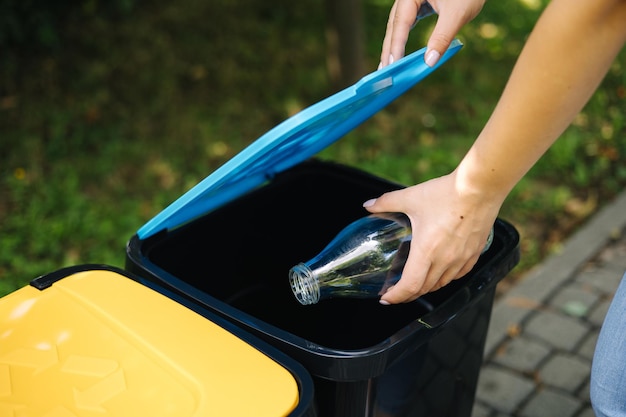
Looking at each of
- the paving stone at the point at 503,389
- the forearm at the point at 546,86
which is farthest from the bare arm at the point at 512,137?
the paving stone at the point at 503,389

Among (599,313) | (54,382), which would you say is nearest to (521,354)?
(599,313)

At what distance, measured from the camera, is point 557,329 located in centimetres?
279

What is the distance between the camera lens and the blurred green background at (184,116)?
11.1 feet

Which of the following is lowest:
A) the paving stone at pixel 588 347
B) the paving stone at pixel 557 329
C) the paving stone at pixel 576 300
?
the paving stone at pixel 588 347

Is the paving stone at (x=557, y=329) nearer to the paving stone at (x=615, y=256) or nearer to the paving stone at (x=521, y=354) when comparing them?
the paving stone at (x=521, y=354)

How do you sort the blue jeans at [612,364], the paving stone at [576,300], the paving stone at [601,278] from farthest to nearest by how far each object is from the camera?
the paving stone at [601,278] → the paving stone at [576,300] → the blue jeans at [612,364]

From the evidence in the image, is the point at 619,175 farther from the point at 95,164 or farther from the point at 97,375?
the point at 97,375

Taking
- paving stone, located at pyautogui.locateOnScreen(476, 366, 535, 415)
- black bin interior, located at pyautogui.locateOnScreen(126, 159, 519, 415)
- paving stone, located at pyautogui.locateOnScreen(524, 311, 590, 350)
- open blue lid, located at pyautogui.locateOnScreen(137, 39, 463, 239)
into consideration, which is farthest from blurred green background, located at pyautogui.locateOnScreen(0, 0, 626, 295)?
open blue lid, located at pyautogui.locateOnScreen(137, 39, 463, 239)

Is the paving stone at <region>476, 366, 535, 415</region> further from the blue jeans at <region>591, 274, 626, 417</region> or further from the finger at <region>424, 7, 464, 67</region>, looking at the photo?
the finger at <region>424, 7, 464, 67</region>

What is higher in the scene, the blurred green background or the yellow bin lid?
the yellow bin lid

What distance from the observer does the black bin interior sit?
162cm

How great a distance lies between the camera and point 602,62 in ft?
3.67

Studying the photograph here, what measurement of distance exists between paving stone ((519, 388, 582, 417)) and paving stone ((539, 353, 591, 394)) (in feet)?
0.15

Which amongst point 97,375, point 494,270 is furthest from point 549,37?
point 97,375
